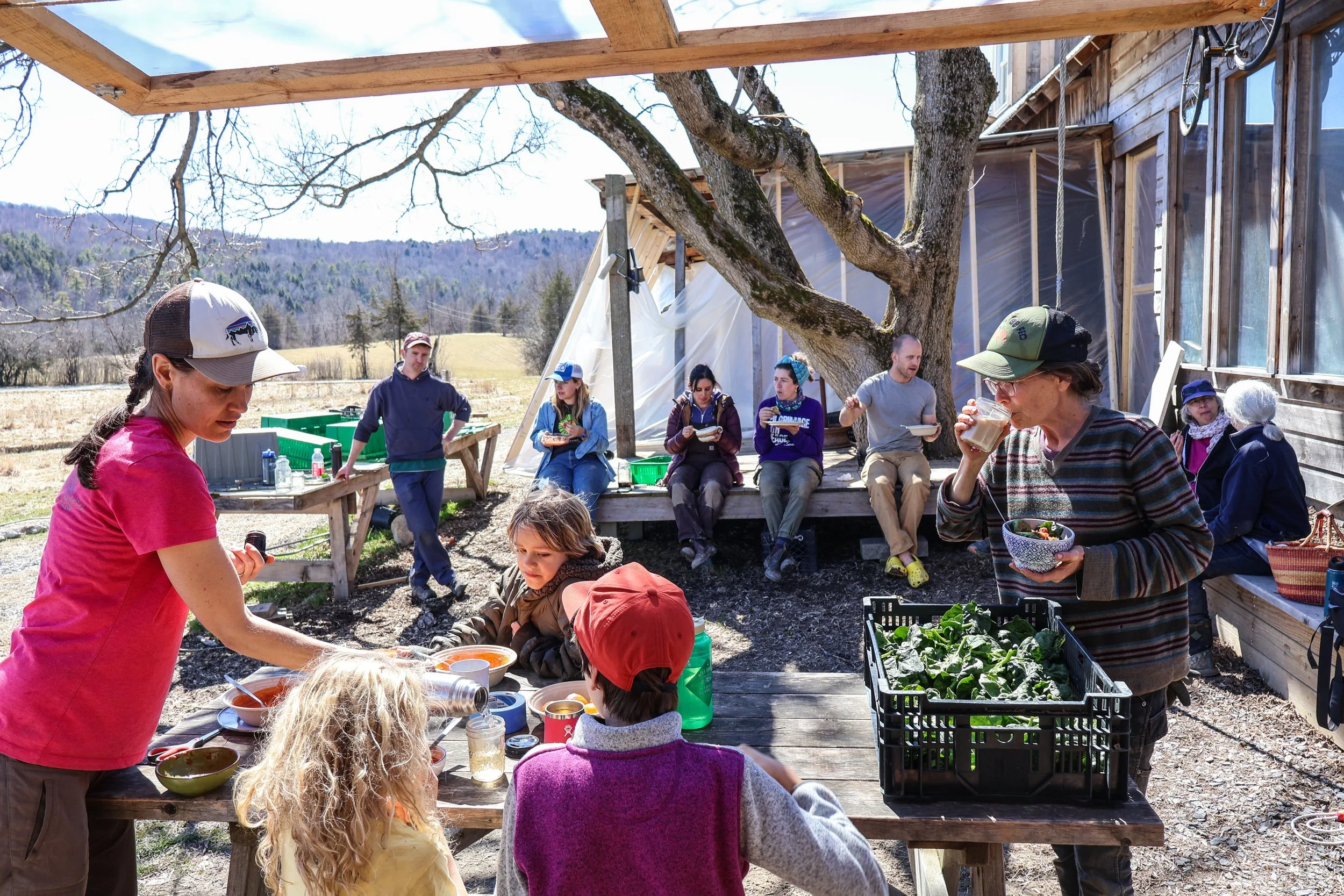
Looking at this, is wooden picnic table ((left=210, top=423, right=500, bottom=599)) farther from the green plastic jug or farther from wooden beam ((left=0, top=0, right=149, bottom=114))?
the green plastic jug

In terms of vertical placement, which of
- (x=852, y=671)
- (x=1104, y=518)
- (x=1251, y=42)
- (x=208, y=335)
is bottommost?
(x=852, y=671)

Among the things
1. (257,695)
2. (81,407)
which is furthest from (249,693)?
(81,407)

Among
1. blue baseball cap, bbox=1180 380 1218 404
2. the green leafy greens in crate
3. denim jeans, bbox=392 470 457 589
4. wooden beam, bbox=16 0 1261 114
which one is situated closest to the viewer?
the green leafy greens in crate

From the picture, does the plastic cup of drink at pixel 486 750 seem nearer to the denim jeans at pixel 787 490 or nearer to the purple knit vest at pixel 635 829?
the purple knit vest at pixel 635 829

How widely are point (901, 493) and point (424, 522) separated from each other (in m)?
3.54

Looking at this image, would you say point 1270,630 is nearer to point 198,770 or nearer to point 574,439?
point 574,439

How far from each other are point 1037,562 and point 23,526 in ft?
41.4

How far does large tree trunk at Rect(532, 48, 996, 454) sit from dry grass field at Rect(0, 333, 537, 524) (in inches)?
174

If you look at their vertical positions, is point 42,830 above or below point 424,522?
above

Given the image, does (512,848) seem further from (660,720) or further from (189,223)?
(189,223)

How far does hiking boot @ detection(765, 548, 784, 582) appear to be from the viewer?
6.98 meters

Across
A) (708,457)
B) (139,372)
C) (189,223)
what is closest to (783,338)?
(708,457)

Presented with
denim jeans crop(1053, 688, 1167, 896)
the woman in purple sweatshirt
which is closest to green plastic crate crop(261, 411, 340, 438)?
the woman in purple sweatshirt

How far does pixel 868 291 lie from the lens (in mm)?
10789
